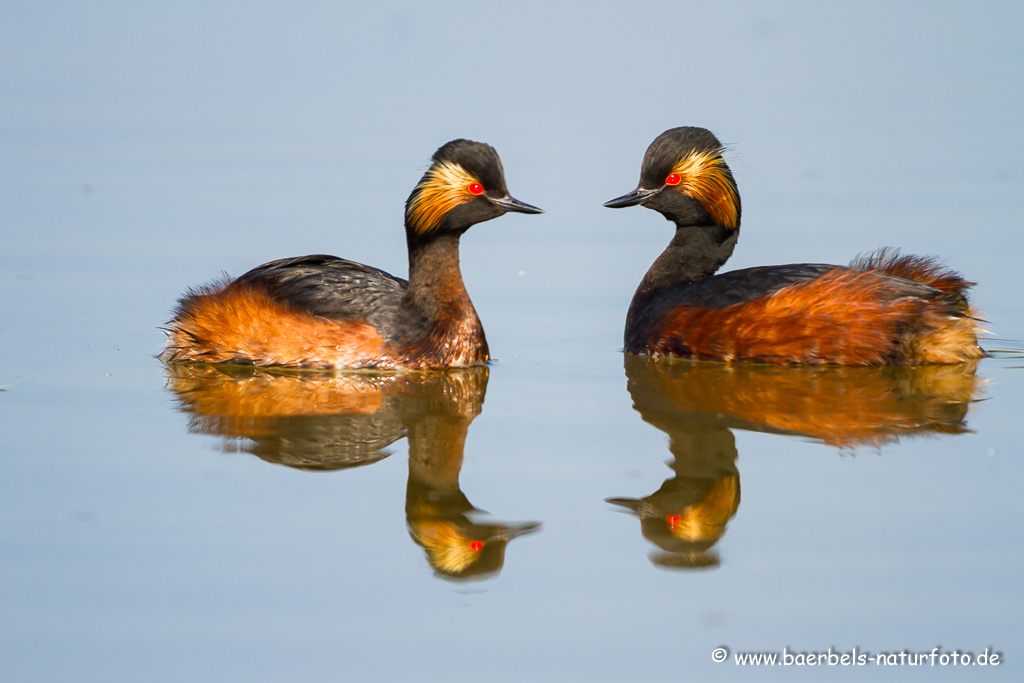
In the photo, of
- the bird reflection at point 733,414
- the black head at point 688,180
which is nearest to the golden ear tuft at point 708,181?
the black head at point 688,180

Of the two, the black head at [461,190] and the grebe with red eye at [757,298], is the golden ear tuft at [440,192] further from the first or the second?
the grebe with red eye at [757,298]

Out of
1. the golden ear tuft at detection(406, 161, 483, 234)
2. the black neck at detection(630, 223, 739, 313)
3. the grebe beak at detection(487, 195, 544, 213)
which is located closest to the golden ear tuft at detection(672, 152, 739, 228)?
the black neck at detection(630, 223, 739, 313)

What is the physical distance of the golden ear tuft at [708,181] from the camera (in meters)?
10.9

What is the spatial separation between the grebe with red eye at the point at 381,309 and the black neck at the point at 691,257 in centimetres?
161

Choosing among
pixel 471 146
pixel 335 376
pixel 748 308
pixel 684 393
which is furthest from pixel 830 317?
pixel 335 376

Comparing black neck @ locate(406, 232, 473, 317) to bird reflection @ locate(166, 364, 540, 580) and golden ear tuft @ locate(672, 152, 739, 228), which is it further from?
golden ear tuft @ locate(672, 152, 739, 228)

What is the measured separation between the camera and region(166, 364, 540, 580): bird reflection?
6.82m

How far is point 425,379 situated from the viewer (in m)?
9.80

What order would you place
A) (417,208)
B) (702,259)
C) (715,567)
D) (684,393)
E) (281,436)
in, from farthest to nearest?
(702,259) → (417,208) → (684,393) → (281,436) → (715,567)

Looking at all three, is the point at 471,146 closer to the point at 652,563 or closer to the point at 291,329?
the point at 291,329

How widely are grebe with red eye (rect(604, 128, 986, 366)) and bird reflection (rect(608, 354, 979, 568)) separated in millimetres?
149

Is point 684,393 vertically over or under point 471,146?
under

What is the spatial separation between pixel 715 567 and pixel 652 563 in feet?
0.98

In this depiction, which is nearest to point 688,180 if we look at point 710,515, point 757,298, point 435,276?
point 757,298
